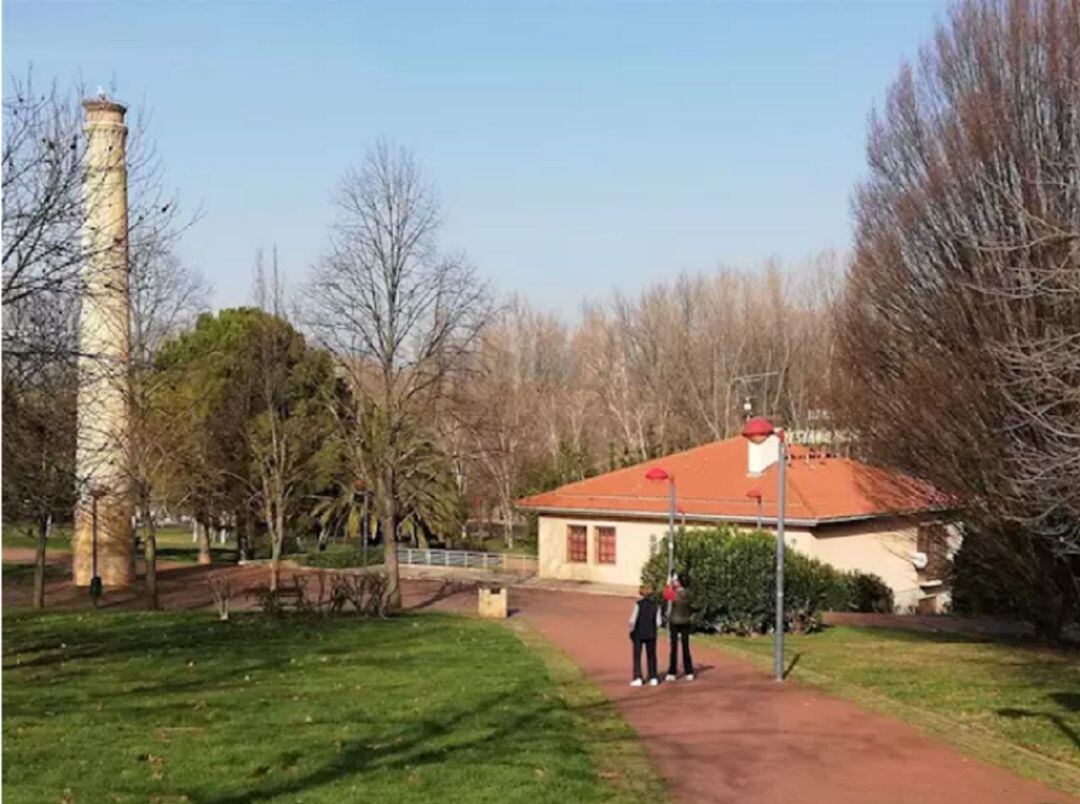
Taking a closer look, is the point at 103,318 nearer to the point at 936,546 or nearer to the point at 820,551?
the point at 936,546

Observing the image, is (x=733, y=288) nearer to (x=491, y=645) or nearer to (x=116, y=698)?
(x=491, y=645)

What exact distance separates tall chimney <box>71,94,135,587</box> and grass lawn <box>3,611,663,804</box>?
3.75 metres

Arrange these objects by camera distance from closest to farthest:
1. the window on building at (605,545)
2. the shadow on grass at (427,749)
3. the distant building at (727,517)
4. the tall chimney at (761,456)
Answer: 1. the shadow on grass at (427,749)
2. the tall chimney at (761,456)
3. the distant building at (727,517)
4. the window on building at (605,545)

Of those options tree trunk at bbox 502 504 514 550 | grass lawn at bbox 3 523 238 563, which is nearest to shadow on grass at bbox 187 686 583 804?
grass lawn at bbox 3 523 238 563

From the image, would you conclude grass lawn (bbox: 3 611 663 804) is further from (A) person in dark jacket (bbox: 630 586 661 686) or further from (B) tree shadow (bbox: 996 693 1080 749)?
(B) tree shadow (bbox: 996 693 1080 749)

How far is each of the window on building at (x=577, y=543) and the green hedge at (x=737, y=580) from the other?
1503cm

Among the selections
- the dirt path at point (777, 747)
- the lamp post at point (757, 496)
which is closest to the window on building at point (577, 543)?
the lamp post at point (757, 496)

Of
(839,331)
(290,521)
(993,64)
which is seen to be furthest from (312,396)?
(993,64)

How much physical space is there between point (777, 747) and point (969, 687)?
15.3ft

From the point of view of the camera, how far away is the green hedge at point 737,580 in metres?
22.5

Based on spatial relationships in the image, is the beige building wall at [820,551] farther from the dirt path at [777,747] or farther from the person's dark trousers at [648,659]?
the person's dark trousers at [648,659]

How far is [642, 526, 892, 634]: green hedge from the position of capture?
2255cm

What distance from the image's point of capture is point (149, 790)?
27.1ft

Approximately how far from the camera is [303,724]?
11055 millimetres
